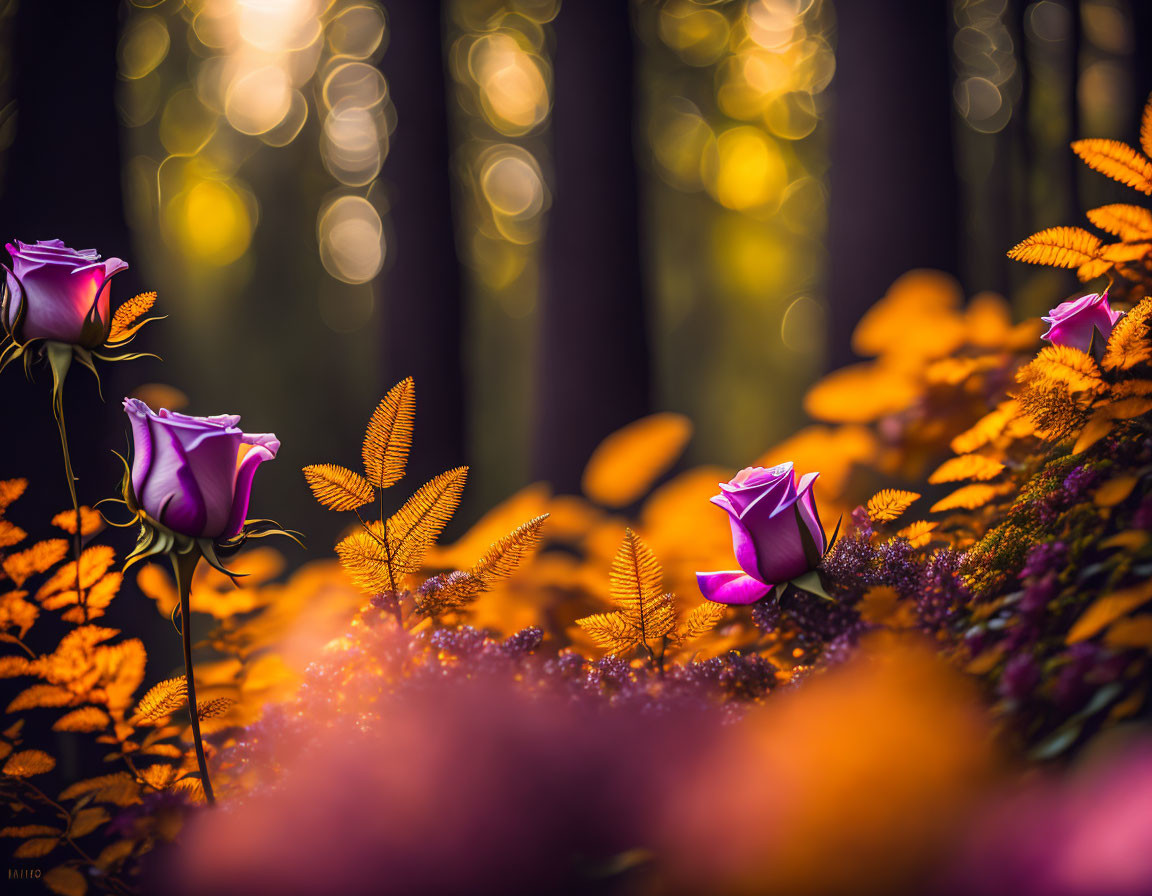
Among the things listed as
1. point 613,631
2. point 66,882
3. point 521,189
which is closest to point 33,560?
point 66,882

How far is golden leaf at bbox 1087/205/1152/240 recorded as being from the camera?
0.98m

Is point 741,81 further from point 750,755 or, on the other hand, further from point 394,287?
point 750,755

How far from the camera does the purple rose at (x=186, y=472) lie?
0.83 meters

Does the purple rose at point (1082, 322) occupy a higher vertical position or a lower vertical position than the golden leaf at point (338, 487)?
higher

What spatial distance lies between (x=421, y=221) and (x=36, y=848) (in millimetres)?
3960

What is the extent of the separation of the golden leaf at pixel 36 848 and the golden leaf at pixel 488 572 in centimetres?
59

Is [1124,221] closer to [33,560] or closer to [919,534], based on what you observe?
[919,534]

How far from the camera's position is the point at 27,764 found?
1.06m

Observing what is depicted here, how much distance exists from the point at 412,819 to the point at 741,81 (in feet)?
37.2

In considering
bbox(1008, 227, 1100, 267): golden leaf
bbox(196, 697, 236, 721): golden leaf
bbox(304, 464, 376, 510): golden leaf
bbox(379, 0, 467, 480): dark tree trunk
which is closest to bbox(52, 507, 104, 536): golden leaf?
bbox(196, 697, 236, 721): golden leaf

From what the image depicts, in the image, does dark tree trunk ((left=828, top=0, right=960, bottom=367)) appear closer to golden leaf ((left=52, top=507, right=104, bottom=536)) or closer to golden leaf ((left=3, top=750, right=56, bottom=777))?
golden leaf ((left=52, top=507, right=104, bottom=536))

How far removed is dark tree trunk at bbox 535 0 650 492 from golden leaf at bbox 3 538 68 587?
9.03 ft

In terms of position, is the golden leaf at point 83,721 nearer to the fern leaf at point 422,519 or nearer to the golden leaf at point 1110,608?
the fern leaf at point 422,519

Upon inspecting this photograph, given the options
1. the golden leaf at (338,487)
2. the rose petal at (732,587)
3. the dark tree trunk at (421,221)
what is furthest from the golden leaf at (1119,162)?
the dark tree trunk at (421,221)
